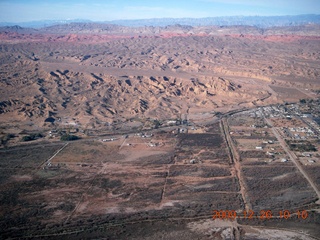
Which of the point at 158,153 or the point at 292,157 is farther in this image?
the point at 158,153

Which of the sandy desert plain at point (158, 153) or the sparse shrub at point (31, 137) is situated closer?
the sandy desert plain at point (158, 153)

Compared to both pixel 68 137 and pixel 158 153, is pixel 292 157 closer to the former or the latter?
pixel 158 153

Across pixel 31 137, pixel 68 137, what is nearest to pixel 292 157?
pixel 68 137

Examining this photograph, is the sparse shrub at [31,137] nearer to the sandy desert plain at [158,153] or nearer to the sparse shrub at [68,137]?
the sandy desert plain at [158,153]

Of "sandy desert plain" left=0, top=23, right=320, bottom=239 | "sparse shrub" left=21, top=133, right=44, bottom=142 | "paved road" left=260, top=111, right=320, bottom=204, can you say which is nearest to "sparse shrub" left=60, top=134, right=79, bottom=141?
"sandy desert plain" left=0, top=23, right=320, bottom=239

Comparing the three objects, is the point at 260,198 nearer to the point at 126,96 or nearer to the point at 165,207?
the point at 165,207

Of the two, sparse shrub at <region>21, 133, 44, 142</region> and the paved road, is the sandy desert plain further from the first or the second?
sparse shrub at <region>21, 133, 44, 142</region>

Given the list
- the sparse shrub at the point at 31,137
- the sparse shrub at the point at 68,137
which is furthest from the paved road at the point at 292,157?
the sparse shrub at the point at 31,137

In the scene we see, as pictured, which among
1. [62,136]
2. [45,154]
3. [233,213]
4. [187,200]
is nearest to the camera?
[233,213]

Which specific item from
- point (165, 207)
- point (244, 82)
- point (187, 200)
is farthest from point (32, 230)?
point (244, 82)
